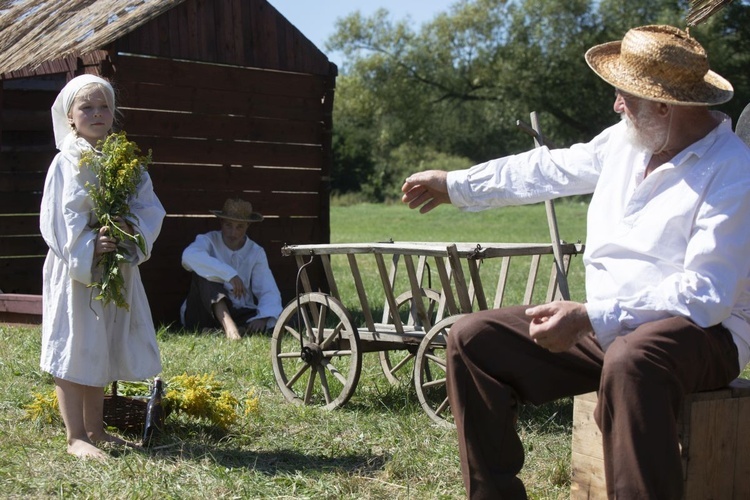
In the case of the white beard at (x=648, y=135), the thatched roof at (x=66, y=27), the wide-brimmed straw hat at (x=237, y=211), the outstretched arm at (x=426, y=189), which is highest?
the thatched roof at (x=66, y=27)

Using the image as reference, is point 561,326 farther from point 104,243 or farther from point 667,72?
point 104,243

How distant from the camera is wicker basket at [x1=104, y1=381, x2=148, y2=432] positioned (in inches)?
192

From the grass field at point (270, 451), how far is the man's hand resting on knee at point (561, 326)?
1.04m

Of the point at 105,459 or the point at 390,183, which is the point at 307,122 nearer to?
the point at 105,459

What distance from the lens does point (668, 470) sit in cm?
301

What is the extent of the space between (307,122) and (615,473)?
280 inches

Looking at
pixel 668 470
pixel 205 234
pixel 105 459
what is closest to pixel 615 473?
pixel 668 470

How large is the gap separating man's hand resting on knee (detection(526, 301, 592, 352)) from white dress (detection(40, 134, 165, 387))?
2070mm

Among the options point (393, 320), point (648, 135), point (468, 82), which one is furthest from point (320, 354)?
point (468, 82)

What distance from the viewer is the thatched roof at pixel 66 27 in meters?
8.30

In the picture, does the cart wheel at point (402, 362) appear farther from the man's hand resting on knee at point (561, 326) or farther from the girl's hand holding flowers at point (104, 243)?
the man's hand resting on knee at point (561, 326)

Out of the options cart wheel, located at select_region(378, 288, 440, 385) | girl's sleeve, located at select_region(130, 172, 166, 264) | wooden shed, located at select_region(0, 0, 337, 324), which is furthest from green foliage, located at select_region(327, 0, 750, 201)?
girl's sleeve, located at select_region(130, 172, 166, 264)

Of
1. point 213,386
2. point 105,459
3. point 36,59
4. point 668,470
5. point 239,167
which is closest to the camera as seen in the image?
point 668,470

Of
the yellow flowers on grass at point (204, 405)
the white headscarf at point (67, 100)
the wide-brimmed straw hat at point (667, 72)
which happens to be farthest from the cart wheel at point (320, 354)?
the wide-brimmed straw hat at point (667, 72)
